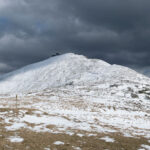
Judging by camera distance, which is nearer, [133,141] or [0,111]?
[133,141]

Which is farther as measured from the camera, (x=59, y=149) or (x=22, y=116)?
(x=22, y=116)

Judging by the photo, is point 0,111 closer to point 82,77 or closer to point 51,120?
point 51,120

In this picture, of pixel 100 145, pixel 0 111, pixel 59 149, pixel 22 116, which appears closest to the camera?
pixel 59 149

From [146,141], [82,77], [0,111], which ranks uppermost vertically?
[82,77]

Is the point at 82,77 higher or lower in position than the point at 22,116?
higher

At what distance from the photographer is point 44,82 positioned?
186375 mm

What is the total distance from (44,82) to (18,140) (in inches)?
6876

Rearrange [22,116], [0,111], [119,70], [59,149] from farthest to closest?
[119,70] → [0,111] → [22,116] → [59,149]

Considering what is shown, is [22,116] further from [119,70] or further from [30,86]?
[119,70]

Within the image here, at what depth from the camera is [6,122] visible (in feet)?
62.1

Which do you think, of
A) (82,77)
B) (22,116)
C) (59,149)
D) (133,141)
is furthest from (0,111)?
(82,77)

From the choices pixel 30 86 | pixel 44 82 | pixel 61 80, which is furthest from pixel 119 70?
pixel 30 86

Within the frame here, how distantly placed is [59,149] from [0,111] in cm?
1380

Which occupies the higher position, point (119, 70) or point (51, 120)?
point (119, 70)
